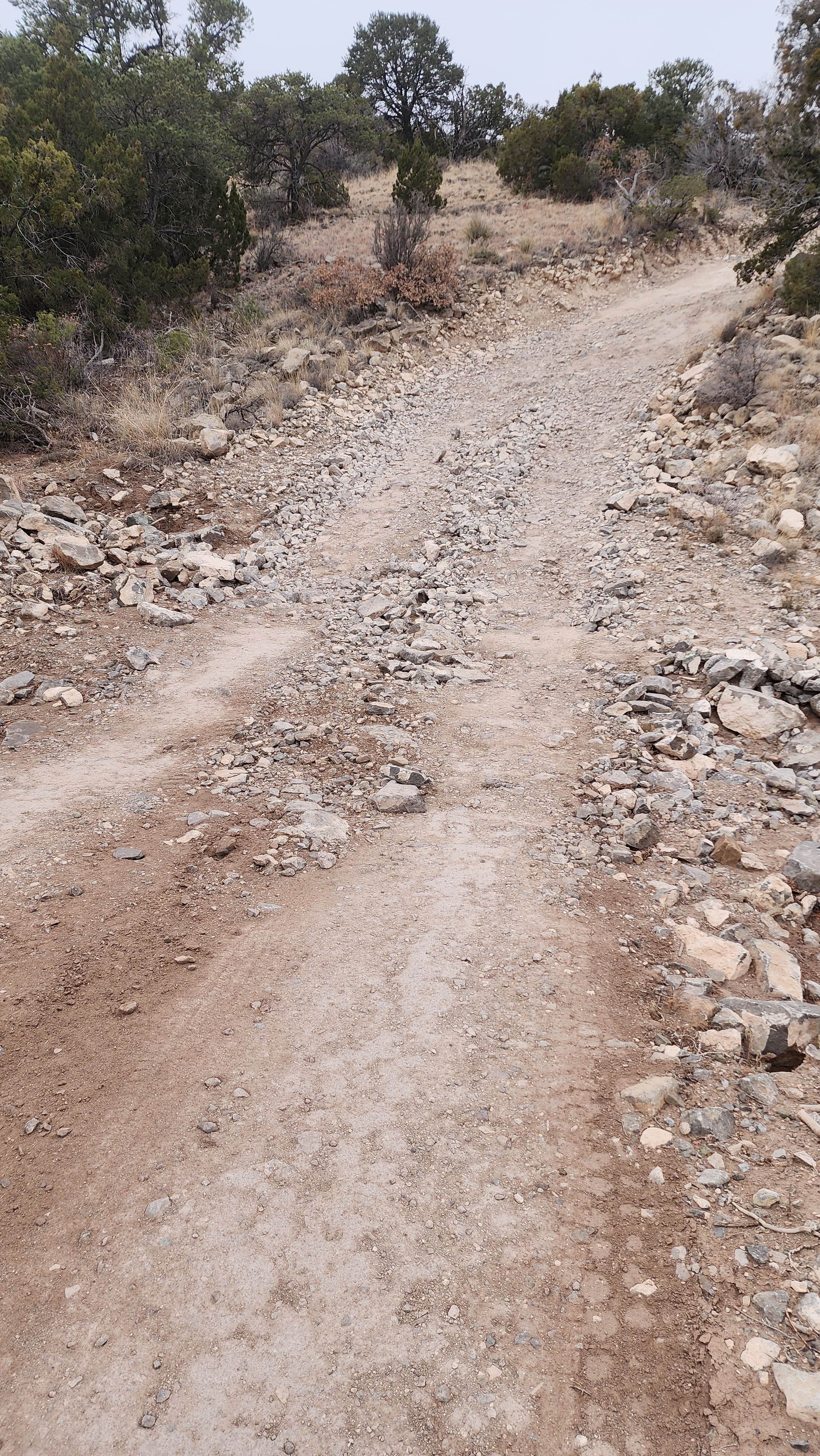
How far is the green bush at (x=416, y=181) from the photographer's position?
18.8 metres

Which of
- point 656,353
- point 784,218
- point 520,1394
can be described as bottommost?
point 520,1394

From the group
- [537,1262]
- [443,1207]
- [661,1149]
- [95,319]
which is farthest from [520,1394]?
[95,319]

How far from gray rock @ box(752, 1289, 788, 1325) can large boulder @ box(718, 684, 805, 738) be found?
3615 millimetres

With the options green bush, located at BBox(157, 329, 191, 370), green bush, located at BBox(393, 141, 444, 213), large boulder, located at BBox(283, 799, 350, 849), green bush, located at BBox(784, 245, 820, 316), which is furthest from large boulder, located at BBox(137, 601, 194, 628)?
green bush, located at BBox(393, 141, 444, 213)

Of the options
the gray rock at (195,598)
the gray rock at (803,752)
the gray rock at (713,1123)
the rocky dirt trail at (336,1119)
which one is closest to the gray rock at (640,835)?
the rocky dirt trail at (336,1119)

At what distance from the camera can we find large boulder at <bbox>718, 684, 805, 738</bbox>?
5098mm

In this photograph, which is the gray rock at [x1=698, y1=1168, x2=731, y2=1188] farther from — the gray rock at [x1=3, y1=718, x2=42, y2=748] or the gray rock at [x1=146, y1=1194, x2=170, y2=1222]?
the gray rock at [x1=3, y1=718, x2=42, y2=748]

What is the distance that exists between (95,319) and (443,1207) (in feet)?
44.1

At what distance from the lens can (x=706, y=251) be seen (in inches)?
694

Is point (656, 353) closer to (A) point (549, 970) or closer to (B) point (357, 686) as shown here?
(B) point (357, 686)

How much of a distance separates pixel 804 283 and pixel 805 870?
9.69 meters

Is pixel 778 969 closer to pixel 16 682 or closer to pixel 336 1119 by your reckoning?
pixel 336 1119

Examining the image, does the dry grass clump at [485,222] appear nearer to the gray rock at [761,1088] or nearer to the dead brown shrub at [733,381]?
the dead brown shrub at [733,381]

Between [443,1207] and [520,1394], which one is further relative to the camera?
[443,1207]
